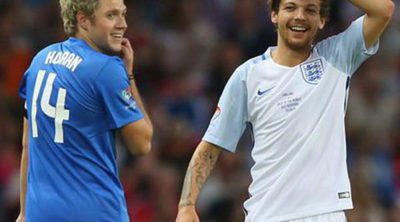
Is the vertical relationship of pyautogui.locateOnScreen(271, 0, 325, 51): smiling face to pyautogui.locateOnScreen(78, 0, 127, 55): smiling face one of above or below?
below

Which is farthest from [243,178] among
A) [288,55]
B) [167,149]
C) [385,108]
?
[288,55]

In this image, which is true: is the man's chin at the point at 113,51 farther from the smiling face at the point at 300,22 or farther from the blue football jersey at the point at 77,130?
the smiling face at the point at 300,22

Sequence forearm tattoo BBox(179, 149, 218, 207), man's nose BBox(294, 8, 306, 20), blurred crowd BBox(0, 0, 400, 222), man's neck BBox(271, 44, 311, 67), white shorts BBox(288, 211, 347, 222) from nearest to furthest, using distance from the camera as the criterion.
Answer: white shorts BBox(288, 211, 347, 222), man's nose BBox(294, 8, 306, 20), man's neck BBox(271, 44, 311, 67), forearm tattoo BBox(179, 149, 218, 207), blurred crowd BBox(0, 0, 400, 222)

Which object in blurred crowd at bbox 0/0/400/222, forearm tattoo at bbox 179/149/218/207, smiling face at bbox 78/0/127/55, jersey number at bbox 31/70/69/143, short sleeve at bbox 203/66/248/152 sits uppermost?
smiling face at bbox 78/0/127/55

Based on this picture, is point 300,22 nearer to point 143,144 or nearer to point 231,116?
point 231,116

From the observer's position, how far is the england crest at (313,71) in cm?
737

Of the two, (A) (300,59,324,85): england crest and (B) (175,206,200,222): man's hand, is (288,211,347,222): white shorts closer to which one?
(B) (175,206,200,222): man's hand

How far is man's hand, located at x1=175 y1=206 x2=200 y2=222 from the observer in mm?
7473

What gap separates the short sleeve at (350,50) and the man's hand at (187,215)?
119 centimetres

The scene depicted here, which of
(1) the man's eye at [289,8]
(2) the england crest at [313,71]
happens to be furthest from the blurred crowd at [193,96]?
(1) the man's eye at [289,8]

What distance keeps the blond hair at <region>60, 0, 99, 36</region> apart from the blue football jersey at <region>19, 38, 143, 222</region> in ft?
0.41

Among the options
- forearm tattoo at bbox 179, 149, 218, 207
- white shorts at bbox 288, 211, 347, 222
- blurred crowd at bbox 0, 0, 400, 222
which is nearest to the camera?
white shorts at bbox 288, 211, 347, 222

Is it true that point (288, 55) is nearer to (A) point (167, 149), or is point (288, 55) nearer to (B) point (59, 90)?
(B) point (59, 90)

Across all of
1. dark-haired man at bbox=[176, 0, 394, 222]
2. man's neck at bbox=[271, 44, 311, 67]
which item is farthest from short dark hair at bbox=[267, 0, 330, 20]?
man's neck at bbox=[271, 44, 311, 67]
